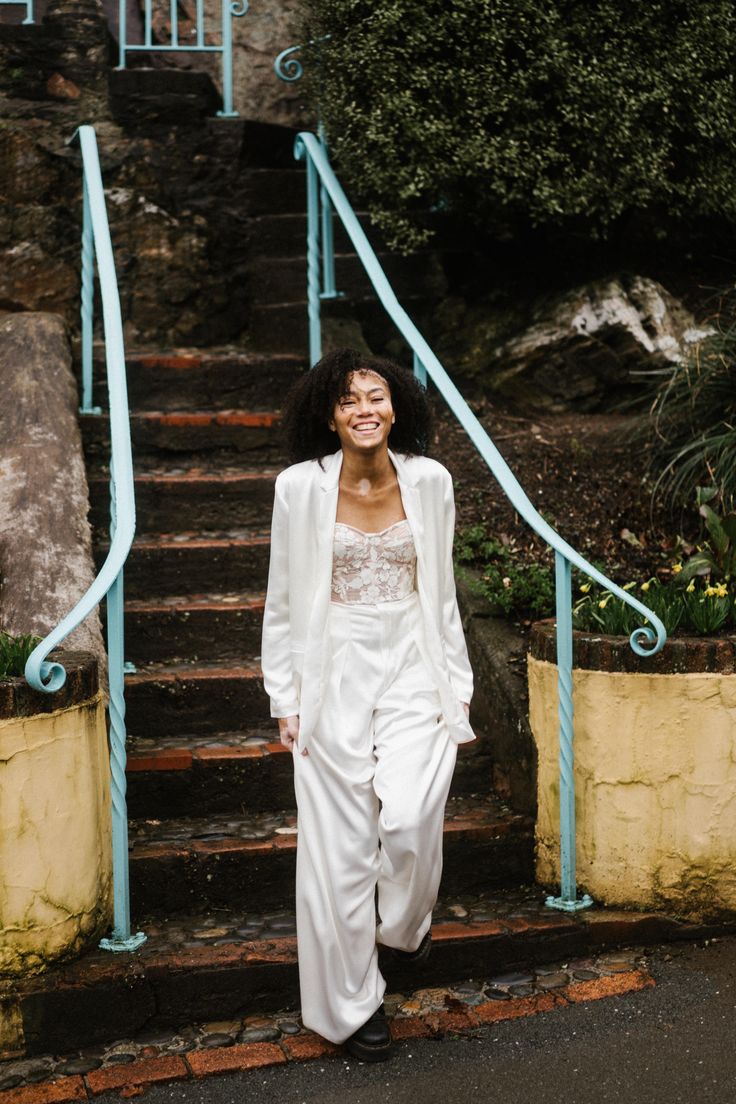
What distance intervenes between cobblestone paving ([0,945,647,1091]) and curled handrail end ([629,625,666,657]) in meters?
0.94

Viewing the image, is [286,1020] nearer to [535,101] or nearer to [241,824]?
[241,824]

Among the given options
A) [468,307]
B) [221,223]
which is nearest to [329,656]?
[468,307]

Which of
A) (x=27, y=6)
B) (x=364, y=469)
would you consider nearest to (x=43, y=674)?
(x=364, y=469)

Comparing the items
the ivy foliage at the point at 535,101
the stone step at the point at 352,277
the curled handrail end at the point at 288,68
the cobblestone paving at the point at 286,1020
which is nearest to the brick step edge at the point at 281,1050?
the cobblestone paving at the point at 286,1020

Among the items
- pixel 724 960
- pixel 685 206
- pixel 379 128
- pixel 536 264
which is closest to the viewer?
pixel 724 960

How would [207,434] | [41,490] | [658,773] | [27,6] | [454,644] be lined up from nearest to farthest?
[454,644] → [658,773] → [41,490] → [207,434] → [27,6]

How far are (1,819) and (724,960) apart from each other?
218cm

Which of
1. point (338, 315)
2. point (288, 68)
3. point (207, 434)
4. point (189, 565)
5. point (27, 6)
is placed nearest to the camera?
point (189, 565)

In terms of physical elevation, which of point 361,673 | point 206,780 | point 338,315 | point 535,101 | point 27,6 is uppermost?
point 27,6

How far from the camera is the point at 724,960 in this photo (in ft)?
13.0

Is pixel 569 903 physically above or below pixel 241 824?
below

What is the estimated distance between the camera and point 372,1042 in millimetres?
3426

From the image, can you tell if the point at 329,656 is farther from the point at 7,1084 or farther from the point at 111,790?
the point at 7,1084

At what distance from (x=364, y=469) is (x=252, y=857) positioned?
128 cm
